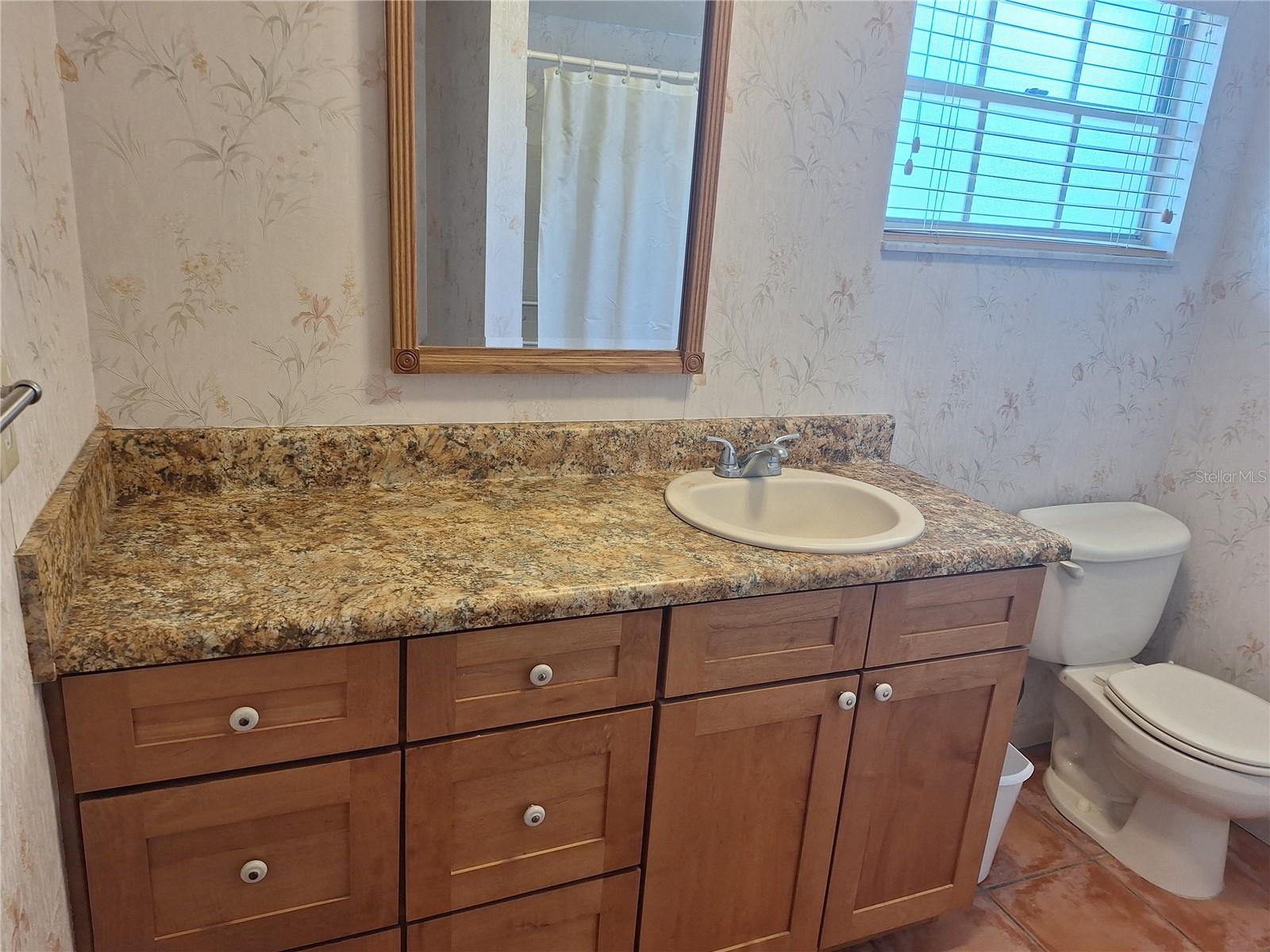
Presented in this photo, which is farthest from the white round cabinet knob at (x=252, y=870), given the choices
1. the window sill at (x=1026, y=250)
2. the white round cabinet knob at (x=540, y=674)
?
the window sill at (x=1026, y=250)

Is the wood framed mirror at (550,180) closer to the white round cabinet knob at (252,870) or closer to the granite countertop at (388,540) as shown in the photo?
the granite countertop at (388,540)

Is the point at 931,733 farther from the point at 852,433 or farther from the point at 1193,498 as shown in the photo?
the point at 1193,498

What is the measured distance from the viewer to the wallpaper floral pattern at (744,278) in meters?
1.23

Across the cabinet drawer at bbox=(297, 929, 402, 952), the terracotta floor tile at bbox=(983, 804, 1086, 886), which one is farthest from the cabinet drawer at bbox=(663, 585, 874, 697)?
the terracotta floor tile at bbox=(983, 804, 1086, 886)

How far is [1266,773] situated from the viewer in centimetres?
169

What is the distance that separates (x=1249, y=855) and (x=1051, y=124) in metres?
1.80

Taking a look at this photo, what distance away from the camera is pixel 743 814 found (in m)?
1.36

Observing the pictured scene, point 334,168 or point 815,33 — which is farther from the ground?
point 815,33

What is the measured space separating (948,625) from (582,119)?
3.42 feet

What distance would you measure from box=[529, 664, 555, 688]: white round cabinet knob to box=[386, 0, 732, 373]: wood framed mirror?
0.57 metres

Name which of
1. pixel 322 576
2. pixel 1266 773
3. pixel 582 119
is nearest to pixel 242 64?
pixel 582 119

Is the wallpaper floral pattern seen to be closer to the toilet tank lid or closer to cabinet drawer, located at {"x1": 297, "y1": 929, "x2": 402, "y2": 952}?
the toilet tank lid

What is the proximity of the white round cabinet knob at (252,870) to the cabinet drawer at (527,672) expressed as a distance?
0.24 metres

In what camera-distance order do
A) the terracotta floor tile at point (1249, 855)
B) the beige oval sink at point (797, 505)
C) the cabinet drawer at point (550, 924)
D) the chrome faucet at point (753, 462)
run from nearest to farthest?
1. the cabinet drawer at point (550, 924)
2. the beige oval sink at point (797, 505)
3. the chrome faucet at point (753, 462)
4. the terracotta floor tile at point (1249, 855)
